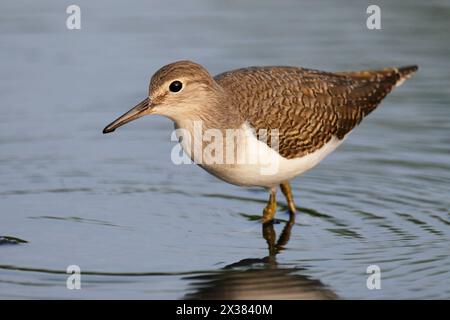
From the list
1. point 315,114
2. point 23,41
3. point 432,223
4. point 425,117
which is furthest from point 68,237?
point 23,41

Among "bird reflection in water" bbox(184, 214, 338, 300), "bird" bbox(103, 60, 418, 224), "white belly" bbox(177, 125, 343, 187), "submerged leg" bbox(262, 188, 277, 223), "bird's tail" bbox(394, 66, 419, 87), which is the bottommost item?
"bird reflection in water" bbox(184, 214, 338, 300)

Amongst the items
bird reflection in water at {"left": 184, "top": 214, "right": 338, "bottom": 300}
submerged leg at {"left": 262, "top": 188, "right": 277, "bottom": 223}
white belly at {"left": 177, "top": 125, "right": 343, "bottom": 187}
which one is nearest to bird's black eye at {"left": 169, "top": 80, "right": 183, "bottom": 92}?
white belly at {"left": 177, "top": 125, "right": 343, "bottom": 187}

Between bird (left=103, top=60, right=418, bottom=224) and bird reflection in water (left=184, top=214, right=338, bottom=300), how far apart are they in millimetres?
1205

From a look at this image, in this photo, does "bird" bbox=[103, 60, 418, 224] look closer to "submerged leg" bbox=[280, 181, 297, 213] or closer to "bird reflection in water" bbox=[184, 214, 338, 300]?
"submerged leg" bbox=[280, 181, 297, 213]

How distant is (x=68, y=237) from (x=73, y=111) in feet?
14.7

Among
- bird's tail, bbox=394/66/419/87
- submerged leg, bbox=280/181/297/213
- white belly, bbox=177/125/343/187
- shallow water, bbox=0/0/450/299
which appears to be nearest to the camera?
shallow water, bbox=0/0/450/299

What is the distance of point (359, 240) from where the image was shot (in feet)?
36.1

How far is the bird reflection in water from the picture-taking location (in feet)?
31.6

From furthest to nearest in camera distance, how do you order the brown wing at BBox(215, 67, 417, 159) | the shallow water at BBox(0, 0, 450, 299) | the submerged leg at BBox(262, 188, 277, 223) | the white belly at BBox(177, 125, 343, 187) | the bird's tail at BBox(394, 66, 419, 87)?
the bird's tail at BBox(394, 66, 419, 87), the submerged leg at BBox(262, 188, 277, 223), the brown wing at BBox(215, 67, 417, 159), the white belly at BBox(177, 125, 343, 187), the shallow water at BBox(0, 0, 450, 299)

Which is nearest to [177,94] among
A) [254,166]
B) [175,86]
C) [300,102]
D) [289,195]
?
[175,86]

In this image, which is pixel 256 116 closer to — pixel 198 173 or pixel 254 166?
pixel 254 166

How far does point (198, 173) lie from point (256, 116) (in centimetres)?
255

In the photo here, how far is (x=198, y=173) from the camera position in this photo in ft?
44.2
